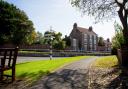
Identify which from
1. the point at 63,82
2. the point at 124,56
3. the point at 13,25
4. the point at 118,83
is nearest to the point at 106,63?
the point at 124,56

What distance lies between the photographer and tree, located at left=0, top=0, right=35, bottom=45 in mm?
58963

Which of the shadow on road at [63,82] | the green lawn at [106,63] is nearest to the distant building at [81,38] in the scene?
the green lawn at [106,63]

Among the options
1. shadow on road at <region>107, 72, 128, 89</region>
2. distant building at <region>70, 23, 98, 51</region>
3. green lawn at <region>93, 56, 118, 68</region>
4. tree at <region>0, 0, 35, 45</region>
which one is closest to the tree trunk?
green lawn at <region>93, 56, 118, 68</region>

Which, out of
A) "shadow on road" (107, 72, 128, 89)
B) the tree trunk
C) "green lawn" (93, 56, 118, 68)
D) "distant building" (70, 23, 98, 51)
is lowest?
"shadow on road" (107, 72, 128, 89)

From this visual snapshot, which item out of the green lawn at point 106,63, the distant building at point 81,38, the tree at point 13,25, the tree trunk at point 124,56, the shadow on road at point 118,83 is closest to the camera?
the shadow on road at point 118,83

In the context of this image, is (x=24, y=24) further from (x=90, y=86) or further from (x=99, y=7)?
(x=90, y=86)

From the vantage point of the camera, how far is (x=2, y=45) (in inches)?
2418

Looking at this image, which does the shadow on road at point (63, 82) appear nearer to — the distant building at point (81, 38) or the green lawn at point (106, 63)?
the green lawn at point (106, 63)

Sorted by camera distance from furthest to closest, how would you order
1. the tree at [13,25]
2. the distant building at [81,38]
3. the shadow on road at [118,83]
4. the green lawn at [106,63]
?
the distant building at [81,38], the tree at [13,25], the green lawn at [106,63], the shadow on road at [118,83]

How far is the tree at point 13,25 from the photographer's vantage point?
193 feet

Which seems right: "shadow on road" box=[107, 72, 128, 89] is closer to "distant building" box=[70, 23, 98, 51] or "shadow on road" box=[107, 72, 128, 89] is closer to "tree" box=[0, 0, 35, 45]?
"tree" box=[0, 0, 35, 45]

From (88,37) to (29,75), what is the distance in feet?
293

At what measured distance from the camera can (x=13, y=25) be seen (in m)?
60.0

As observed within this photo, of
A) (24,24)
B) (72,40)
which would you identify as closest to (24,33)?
(24,24)
